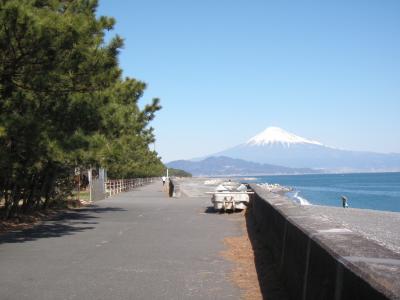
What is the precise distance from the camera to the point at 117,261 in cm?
980

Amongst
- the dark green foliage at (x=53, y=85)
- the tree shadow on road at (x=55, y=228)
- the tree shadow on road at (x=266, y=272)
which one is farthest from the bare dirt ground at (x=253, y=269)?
the dark green foliage at (x=53, y=85)

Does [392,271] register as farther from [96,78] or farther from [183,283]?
[96,78]

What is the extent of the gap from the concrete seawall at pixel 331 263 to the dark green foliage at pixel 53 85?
602 centimetres

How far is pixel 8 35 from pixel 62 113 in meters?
3.98

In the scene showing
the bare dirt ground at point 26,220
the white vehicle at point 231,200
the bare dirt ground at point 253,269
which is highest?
the white vehicle at point 231,200

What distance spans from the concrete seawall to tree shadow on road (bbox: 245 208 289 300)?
Answer: 0.52ft

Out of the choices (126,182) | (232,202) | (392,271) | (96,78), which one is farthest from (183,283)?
(126,182)

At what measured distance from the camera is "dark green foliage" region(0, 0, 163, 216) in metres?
11.4

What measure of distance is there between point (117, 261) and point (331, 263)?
5556mm

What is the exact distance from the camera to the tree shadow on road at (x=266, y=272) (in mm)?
7336

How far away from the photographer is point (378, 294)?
11.5 feet

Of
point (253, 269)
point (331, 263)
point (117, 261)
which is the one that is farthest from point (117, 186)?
point (331, 263)

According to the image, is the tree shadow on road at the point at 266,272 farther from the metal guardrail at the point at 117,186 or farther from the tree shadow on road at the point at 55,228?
the metal guardrail at the point at 117,186

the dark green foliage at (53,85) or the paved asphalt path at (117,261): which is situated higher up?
the dark green foliage at (53,85)
